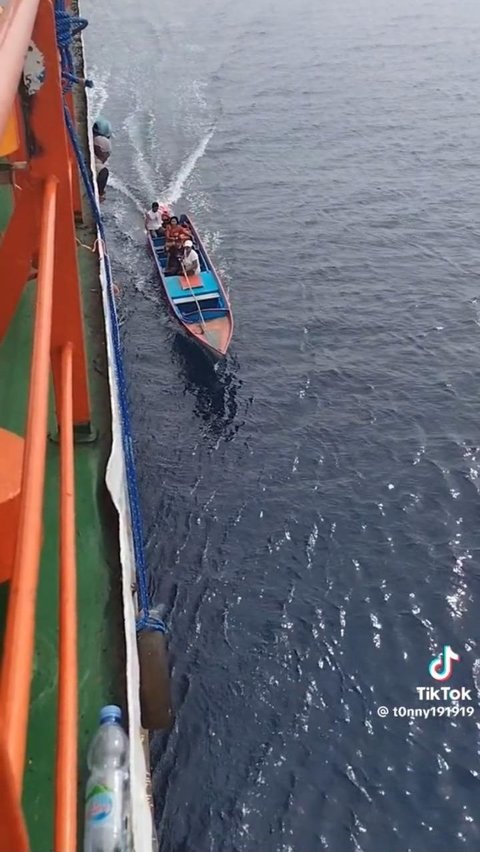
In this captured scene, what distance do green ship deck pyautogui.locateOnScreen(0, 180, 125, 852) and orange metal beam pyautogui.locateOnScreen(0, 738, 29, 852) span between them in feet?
10.6

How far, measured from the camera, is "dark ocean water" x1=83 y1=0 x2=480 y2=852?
41.0ft

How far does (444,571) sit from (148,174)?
21773 mm

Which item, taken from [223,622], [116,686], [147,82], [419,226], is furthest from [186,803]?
[147,82]

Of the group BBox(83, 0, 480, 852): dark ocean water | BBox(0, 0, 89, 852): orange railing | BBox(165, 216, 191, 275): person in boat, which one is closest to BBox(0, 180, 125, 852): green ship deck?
BBox(0, 0, 89, 852): orange railing

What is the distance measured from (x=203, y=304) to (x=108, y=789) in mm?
18518

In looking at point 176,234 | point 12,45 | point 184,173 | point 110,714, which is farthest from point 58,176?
point 184,173

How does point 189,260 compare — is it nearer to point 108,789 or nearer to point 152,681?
point 152,681

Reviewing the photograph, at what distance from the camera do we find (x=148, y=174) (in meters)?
31.2

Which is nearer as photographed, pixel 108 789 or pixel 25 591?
pixel 25 591

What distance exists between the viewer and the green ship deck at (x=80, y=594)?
519 cm

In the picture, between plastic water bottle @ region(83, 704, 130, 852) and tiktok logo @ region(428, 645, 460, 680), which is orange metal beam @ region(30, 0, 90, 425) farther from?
tiktok logo @ region(428, 645, 460, 680)

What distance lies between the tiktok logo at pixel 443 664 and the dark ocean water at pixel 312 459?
17 cm

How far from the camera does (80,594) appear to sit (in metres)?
6.58

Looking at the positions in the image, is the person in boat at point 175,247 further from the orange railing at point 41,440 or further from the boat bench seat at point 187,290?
the orange railing at point 41,440
